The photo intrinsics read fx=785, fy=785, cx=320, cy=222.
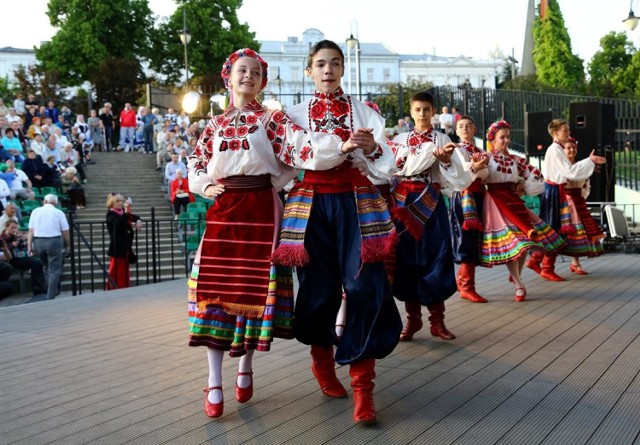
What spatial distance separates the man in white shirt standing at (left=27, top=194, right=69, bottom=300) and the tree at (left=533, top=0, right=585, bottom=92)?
34.7 metres

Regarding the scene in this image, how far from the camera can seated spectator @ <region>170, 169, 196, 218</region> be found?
607 inches

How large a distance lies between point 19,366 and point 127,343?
90 cm

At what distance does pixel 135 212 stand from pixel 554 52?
1249 inches

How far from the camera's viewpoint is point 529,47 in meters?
50.7

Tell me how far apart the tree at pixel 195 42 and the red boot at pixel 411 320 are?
37952 millimetres

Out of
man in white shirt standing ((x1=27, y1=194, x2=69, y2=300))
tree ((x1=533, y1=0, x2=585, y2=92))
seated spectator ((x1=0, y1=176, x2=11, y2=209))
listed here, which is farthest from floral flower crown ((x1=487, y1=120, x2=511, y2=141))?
tree ((x1=533, y1=0, x2=585, y2=92))

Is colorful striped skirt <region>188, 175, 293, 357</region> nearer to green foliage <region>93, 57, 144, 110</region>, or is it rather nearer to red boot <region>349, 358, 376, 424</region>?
red boot <region>349, 358, 376, 424</region>

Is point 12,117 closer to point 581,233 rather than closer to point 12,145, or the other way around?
point 12,145

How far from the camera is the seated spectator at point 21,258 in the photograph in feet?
37.5

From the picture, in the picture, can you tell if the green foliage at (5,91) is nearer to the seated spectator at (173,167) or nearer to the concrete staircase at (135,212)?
the concrete staircase at (135,212)

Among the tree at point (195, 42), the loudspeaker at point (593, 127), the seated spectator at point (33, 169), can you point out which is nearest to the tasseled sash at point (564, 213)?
the loudspeaker at point (593, 127)

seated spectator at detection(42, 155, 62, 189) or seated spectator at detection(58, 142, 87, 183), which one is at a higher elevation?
seated spectator at detection(58, 142, 87, 183)

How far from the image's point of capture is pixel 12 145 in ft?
49.8

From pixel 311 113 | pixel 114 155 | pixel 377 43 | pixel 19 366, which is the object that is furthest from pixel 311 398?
pixel 377 43
